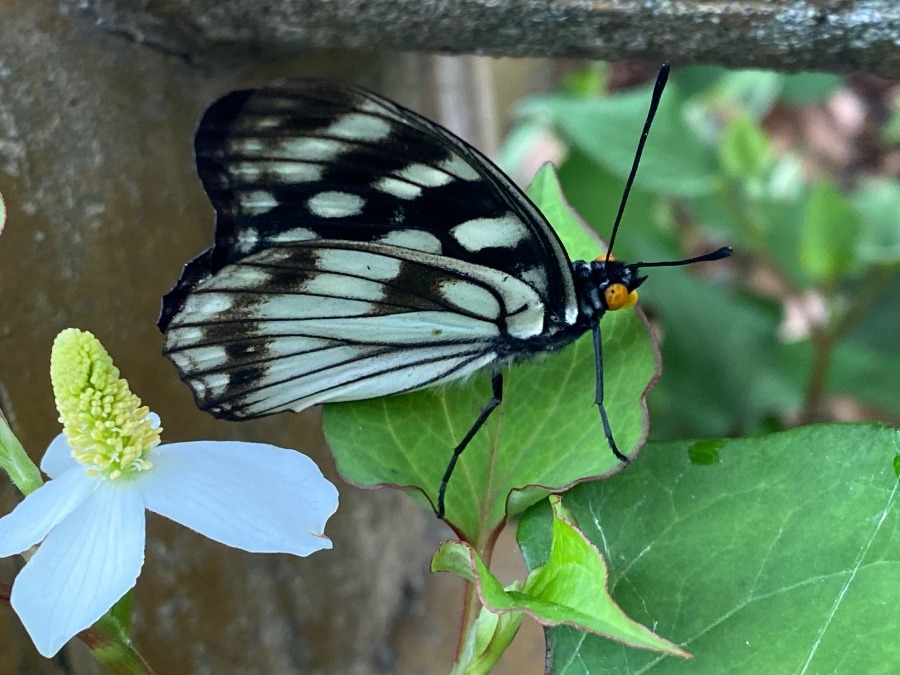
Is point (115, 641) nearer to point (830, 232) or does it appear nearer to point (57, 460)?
point (57, 460)

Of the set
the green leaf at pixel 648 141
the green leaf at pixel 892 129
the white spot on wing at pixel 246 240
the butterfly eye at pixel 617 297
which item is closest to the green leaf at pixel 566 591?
the butterfly eye at pixel 617 297

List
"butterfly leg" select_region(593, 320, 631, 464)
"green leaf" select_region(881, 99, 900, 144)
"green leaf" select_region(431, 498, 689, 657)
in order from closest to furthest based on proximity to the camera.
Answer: "green leaf" select_region(431, 498, 689, 657)
"butterfly leg" select_region(593, 320, 631, 464)
"green leaf" select_region(881, 99, 900, 144)

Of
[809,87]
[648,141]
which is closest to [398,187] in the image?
[648,141]

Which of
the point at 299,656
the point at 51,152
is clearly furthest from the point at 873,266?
the point at 51,152

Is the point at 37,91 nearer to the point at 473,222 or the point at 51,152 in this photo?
the point at 51,152

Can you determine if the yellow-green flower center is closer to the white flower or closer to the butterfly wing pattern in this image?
the white flower

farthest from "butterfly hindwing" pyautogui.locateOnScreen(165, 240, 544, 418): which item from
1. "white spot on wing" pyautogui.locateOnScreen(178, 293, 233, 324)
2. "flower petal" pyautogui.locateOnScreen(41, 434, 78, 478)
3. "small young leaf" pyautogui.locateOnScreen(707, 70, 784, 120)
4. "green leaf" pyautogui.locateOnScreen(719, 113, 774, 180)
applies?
"small young leaf" pyautogui.locateOnScreen(707, 70, 784, 120)
